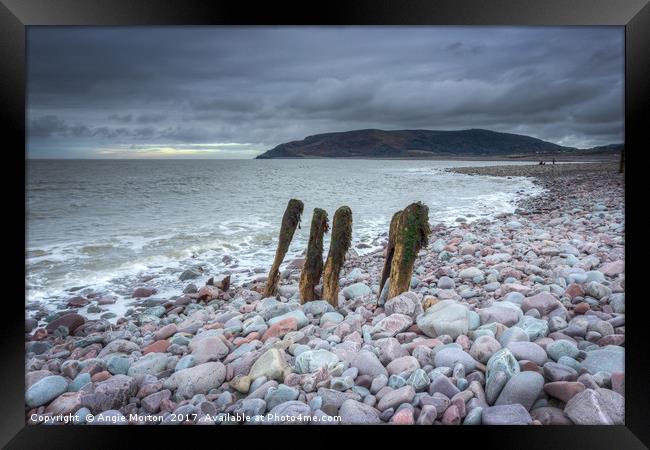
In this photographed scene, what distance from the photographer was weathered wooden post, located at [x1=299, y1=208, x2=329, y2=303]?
3.65 metres

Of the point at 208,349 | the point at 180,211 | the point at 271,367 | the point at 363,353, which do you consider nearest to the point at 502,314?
the point at 363,353

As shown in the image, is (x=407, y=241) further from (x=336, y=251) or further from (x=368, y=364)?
(x=368, y=364)

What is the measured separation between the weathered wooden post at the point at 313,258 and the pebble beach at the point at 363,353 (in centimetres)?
16

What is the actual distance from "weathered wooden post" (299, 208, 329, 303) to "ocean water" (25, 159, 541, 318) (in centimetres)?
105

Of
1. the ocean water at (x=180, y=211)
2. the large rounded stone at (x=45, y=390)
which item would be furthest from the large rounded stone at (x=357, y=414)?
the ocean water at (x=180, y=211)

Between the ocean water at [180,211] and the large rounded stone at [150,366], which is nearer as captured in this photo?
the large rounded stone at [150,366]

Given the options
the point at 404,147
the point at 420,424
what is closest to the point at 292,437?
the point at 420,424

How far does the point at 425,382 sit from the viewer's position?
266 centimetres

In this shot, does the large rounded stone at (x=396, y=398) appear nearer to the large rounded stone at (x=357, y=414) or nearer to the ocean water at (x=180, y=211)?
the large rounded stone at (x=357, y=414)

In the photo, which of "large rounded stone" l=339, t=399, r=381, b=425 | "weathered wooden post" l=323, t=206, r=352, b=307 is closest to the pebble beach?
"large rounded stone" l=339, t=399, r=381, b=425

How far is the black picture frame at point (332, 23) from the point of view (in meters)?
2.53

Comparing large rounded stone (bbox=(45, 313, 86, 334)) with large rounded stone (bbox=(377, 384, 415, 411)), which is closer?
large rounded stone (bbox=(377, 384, 415, 411))

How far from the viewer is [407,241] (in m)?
3.36

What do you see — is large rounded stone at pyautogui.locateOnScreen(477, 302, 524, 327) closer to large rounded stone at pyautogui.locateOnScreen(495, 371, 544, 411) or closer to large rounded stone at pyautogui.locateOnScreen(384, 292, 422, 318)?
large rounded stone at pyautogui.locateOnScreen(384, 292, 422, 318)
